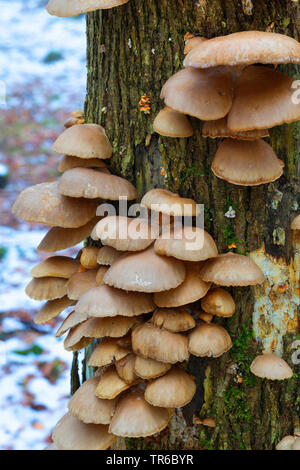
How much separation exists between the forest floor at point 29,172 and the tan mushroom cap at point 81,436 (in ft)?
8.47

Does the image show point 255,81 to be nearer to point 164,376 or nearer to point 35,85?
point 164,376

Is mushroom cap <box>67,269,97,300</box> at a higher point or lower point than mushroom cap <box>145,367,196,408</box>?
higher

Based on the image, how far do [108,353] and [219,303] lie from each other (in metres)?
0.71

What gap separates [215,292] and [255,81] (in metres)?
1.18

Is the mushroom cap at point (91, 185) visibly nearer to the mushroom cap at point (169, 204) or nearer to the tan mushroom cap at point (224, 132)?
the mushroom cap at point (169, 204)

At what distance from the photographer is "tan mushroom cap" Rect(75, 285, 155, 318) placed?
2.28m

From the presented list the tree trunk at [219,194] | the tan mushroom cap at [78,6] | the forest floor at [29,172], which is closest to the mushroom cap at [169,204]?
the tree trunk at [219,194]

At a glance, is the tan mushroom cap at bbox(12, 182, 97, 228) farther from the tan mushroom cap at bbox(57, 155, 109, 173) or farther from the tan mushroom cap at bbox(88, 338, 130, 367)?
the tan mushroom cap at bbox(88, 338, 130, 367)

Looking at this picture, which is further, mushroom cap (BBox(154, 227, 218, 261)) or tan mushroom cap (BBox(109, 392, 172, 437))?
tan mushroom cap (BBox(109, 392, 172, 437))

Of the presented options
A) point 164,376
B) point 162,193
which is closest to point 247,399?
point 164,376

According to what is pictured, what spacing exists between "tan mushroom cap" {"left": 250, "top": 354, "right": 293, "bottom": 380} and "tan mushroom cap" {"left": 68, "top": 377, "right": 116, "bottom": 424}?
0.88 m

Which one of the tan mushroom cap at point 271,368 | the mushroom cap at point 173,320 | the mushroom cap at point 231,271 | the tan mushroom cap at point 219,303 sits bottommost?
the tan mushroom cap at point 271,368

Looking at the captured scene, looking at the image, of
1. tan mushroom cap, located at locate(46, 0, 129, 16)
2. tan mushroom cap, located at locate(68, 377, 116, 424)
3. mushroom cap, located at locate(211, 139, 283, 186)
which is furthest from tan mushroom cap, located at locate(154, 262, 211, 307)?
tan mushroom cap, located at locate(46, 0, 129, 16)

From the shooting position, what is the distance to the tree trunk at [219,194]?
2.46m
